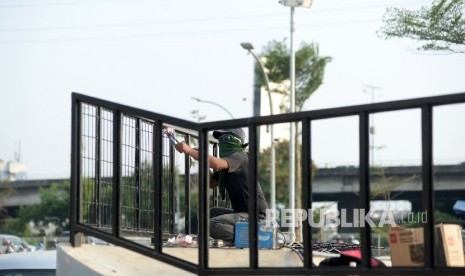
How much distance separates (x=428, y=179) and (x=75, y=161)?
7.39ft

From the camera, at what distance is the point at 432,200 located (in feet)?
17.3

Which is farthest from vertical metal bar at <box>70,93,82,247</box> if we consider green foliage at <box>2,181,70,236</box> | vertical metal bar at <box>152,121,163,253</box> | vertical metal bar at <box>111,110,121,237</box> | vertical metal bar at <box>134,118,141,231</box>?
green foliage at <box>2,181,70,236</box>

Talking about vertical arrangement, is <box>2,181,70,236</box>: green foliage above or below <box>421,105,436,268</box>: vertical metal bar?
below

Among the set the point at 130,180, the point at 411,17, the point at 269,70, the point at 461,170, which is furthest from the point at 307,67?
the point at 130,180

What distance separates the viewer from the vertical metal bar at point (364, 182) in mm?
5484

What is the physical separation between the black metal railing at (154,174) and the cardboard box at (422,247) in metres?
0.23

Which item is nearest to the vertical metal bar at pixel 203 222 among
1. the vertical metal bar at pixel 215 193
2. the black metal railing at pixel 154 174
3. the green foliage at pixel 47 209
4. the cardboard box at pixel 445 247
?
the black metal railing at pixel 154 174

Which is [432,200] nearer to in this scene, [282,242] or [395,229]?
[395,229]

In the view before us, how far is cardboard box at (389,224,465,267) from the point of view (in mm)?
5562

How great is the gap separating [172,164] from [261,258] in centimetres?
181

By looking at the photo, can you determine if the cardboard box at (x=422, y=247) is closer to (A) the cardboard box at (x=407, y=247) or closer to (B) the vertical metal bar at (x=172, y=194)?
(A) the cardboard box at (x=407, y=247)

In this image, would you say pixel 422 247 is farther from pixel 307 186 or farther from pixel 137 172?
pixel 137 172

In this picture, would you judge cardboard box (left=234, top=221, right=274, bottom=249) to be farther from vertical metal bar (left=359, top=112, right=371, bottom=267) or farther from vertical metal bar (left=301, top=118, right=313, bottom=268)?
vertical metal bar (left=359, top=112, right=371, bottom=267)

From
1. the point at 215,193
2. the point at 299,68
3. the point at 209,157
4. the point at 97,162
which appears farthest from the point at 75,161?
the point at 299,68
